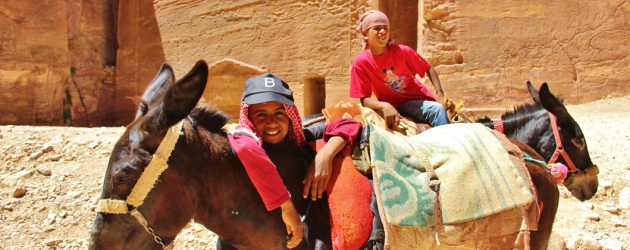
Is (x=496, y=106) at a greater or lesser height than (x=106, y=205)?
lesser

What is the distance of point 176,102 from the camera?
5.29 ft

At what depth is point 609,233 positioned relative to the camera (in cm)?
451

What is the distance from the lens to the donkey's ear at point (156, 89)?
1.85 metres

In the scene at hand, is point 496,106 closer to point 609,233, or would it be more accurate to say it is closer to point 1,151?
point 609,233

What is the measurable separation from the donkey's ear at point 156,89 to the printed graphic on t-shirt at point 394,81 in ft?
6.98

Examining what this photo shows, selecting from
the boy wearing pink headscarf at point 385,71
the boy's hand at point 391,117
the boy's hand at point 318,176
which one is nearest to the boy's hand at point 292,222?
the boy's hand at point 318,176

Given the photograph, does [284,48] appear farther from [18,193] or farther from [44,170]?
[18,193]

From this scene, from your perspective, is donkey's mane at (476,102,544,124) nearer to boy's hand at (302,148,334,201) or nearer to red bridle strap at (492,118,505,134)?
red bridle strap at (492,118,505,134)

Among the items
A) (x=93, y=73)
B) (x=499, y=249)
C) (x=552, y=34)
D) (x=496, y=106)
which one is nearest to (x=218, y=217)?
(x=499, y=249)

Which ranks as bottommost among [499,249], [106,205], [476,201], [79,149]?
[79,149]

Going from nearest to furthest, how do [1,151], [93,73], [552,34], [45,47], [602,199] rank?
[602,199], [1,151], [552,34], [45,47], [93,73]

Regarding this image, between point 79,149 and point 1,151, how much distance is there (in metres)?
0.89

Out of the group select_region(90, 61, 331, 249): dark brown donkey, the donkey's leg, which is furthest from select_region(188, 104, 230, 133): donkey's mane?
the donkey's leg

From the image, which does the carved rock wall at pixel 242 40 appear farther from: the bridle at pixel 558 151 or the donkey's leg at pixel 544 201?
the donkey's leg at pixel 544 201
